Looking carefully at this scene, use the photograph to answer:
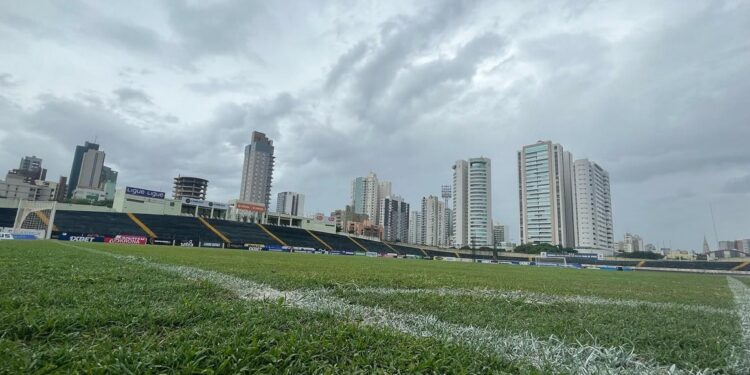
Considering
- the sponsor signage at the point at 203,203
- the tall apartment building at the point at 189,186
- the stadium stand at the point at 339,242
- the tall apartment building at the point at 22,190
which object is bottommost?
the stadium stand at the point at 339,242

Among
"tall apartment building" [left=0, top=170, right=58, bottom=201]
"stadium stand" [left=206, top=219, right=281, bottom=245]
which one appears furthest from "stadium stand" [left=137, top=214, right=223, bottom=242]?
"tall apartment building" [left=0, top=170, right=58, bottom=201]

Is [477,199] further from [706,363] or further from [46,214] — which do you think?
[706,363]

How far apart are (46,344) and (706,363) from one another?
373 cm

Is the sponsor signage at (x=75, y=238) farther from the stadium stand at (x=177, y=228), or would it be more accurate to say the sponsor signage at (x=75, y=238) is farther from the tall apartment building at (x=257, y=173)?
the tall apartment building at (x=257, y=173)

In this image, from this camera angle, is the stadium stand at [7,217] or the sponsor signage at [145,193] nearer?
the stadium stand at [7,217]

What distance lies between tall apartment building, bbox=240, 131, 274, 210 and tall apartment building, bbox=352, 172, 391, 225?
126 ft

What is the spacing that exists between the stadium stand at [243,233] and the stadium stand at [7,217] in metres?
21.9

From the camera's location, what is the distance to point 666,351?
98.2 inches

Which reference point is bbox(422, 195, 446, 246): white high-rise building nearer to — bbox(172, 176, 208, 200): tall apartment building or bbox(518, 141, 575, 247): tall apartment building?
bbox(518, 141, 575, 247): tall apartment building

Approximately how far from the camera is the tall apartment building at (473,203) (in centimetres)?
11962

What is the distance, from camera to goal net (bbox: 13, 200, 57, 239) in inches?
1608

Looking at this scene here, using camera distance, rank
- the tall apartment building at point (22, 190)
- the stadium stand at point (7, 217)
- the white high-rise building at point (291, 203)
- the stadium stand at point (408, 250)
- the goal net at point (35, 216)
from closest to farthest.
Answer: the goal net at point (35, 216) → the stadium stand at point (7, 217) → the stadium stand at point (408, 250) → the tall apartment building at point (22, 190) → the white high-rise building at point (291, 203)

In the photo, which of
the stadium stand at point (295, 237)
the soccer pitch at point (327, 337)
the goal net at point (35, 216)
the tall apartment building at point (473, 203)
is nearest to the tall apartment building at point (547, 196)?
the tall apartment building at point (473, 203)

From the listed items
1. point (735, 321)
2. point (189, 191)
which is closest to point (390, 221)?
point (189, 191)
